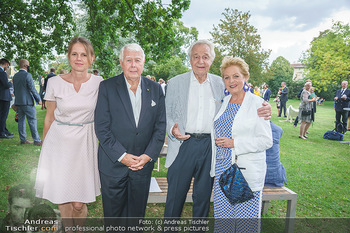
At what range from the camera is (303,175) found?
6.56 m

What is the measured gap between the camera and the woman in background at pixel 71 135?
8.71 feet

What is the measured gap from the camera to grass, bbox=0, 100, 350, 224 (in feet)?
15.0

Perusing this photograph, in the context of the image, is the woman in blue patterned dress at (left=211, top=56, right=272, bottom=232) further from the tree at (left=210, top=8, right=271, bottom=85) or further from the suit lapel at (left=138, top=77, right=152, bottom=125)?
the tree at (left=210, top=8, right=271, bottom=85)

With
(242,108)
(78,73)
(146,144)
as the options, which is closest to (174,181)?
(146,144)

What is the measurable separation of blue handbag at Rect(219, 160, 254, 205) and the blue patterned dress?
0.42ft

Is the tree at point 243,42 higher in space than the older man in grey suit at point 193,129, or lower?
higher

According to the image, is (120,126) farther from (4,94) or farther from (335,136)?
(335,136)

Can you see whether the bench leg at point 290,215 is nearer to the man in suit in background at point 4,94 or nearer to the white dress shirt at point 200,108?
the white dress shirt at point 200,108

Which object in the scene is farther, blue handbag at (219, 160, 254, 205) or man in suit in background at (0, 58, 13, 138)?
man in suit in background at (0, 58, 13, 138)

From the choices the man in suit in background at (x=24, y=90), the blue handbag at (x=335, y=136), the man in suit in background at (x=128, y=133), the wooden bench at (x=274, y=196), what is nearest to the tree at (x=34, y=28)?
the man in suit in background at (x=24, y=90)

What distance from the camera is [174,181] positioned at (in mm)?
2984

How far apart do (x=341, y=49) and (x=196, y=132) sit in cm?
3293

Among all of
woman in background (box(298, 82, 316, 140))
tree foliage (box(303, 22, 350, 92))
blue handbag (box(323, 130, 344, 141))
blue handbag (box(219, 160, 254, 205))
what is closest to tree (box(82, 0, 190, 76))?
blue handbag (box(219, 160, 254, 205))

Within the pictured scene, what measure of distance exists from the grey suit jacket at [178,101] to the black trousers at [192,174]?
0.34 feet
